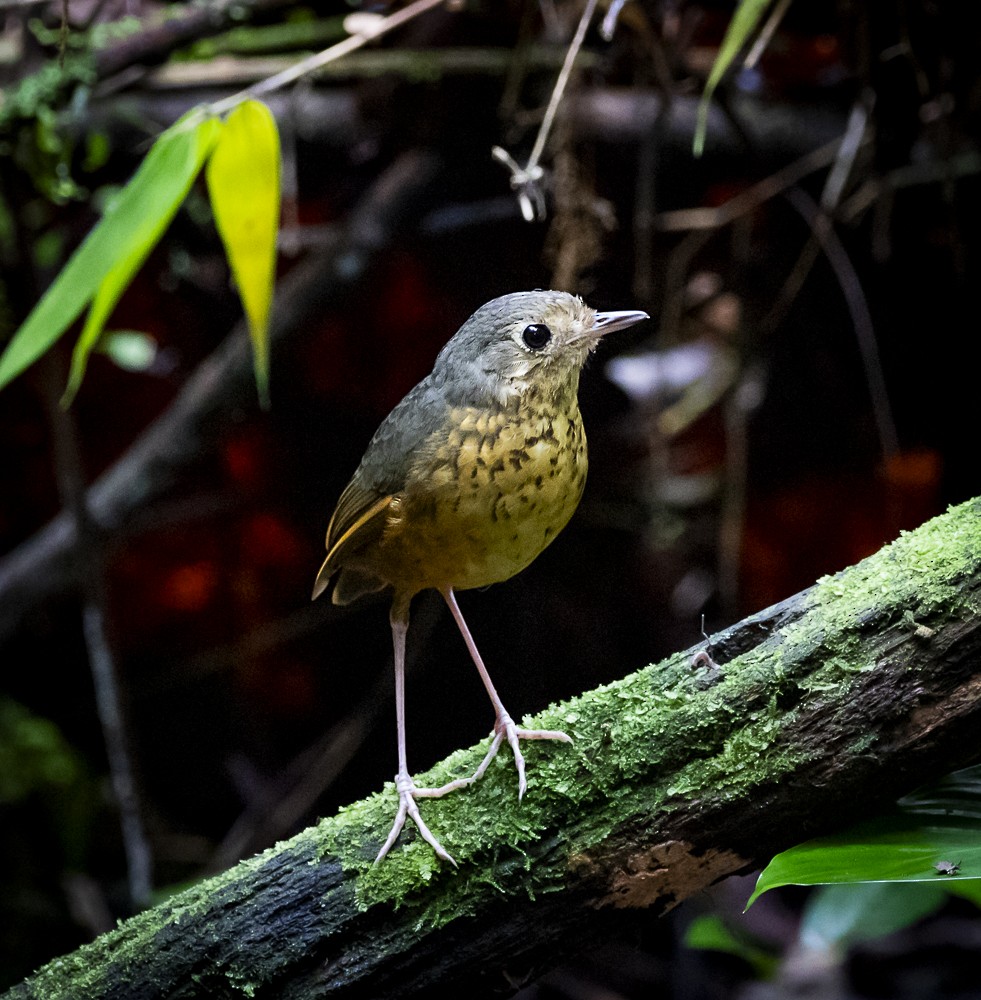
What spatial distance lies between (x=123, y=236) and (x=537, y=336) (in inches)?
26.4

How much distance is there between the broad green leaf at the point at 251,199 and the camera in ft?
4.36

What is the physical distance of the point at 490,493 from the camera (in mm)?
1108

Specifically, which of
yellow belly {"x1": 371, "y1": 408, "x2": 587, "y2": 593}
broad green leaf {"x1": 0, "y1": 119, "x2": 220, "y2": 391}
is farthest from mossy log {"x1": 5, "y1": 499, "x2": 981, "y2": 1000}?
broad green leaf {"x1": 0, "y1": 119, "x2": 220, "y2": 391}

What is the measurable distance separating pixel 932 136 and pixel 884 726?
1.63 m

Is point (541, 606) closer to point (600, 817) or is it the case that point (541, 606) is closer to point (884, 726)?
point (600, 817)

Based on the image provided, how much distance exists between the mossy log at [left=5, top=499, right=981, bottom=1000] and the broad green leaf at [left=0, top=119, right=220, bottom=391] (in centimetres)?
79

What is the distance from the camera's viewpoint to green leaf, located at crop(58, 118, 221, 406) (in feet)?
4.49

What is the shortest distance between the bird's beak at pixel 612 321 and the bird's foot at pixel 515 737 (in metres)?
0.55

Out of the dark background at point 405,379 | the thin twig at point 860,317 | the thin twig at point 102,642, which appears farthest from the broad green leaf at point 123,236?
the thin twig at point 860,317

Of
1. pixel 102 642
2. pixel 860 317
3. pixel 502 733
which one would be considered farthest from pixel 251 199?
pixel 860 317

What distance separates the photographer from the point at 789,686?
50.0 inches

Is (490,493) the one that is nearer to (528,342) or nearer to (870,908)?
(528,342)

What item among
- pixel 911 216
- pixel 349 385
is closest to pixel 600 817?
pixel 349 385

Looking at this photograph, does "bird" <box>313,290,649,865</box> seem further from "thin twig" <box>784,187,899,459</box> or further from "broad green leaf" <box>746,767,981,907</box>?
"thin twig" <box>784,187,899,459</box>
